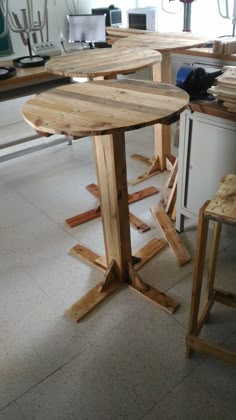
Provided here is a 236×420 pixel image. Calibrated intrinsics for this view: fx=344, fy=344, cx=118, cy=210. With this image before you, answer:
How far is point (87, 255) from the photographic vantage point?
86.7 inches

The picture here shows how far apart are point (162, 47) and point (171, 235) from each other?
1.29 meters

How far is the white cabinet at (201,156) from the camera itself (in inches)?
73.0

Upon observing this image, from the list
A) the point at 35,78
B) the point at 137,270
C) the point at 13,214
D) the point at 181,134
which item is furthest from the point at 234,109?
the point at 13,214

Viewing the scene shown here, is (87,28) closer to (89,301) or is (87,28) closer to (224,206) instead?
(89,301)

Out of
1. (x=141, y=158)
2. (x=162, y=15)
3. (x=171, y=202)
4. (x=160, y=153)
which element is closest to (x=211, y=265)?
(x=171, y=202)

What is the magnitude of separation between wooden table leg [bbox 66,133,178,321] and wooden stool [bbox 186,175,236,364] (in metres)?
0.26

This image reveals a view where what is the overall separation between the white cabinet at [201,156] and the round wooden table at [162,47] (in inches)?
29.2

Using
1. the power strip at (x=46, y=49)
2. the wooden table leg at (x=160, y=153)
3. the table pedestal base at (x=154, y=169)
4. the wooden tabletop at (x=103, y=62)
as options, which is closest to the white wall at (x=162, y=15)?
the power strip at (x=46, y=49)

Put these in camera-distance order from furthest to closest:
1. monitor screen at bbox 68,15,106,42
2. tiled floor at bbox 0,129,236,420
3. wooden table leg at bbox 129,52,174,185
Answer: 1. monitor screen at bbox 68,15,106,42
2. wooden table leg at bbox 129,52,174,185
3. tiled floor at bbox 0,129,236,420

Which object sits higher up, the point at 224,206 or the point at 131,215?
the point at 224,206

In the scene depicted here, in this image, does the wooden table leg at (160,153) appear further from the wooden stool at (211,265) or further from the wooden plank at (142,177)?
the wooden stool at (211,265)

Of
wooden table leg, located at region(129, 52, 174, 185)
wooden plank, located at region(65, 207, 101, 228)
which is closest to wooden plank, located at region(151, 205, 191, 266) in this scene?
wooden plank, located at region(65, 207, 101, 228)

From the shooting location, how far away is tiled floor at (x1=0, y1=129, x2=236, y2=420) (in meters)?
1.40

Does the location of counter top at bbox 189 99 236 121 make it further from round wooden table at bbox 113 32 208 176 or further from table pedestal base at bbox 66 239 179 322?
table pedestal base at bbox 66 239 179 322
